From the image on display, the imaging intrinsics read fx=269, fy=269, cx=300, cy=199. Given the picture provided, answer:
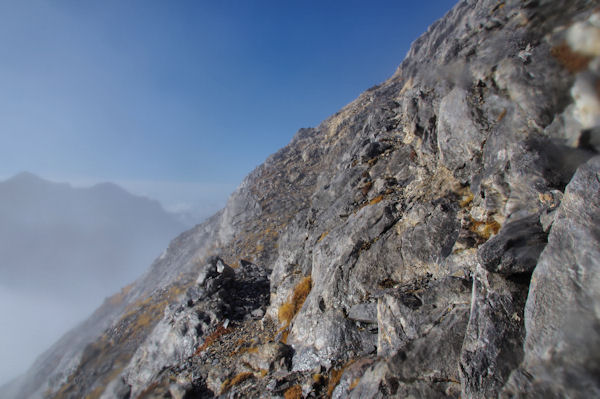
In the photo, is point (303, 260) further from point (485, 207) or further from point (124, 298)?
point (124, 298)

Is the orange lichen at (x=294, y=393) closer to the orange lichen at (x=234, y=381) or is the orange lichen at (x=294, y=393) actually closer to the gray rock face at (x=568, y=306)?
the orange lichen at (x=234, y=381)

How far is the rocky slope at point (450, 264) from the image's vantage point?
597cm

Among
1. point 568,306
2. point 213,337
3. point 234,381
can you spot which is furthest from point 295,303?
point 568,306

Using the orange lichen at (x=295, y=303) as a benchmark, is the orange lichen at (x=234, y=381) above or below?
below

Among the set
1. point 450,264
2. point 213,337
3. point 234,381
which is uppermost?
point 213,337

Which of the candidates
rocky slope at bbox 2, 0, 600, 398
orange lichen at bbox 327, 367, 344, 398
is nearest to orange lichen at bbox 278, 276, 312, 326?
rocky slope at bbox 2, 0, 600, 398

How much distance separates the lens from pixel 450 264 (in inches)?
Result: 499

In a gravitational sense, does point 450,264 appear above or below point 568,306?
below

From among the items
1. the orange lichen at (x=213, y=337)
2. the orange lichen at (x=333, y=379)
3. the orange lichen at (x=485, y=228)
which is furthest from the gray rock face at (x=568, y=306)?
the orange lichen at (x=213, y=337)

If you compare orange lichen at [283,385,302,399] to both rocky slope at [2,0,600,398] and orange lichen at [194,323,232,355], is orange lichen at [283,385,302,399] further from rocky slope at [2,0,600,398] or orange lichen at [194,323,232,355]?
orange lichen at [194,323,232,355]

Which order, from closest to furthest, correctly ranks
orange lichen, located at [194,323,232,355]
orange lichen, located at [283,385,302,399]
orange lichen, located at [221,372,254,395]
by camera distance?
orange lichen, located at [283,385,302,399] < orange lichen, located at [221,372,254,395] < orange lichen, located at [194,323,232,355]

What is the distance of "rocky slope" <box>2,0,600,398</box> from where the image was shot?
597cm

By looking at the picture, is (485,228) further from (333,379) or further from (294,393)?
(294,393)

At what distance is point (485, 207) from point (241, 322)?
2162 cm
